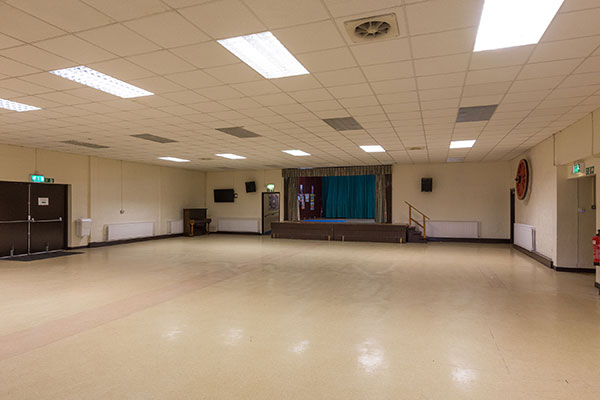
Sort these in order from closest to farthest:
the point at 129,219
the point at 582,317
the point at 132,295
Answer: the point at 582,317 → the point at 132,295 → the point at 129,219

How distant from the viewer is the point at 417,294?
5.30 metres

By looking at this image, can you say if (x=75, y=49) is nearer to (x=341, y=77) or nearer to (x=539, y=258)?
(x=341, y=77)

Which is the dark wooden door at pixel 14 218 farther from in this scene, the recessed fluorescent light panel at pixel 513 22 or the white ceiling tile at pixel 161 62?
the recessed fluorescent light panel at pixel 513 22

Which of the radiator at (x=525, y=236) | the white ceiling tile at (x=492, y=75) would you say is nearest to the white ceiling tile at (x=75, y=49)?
the white ceiling tile at (x=492, y=75)

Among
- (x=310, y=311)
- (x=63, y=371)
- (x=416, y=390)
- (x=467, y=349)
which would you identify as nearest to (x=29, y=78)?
(x=63, y=371)

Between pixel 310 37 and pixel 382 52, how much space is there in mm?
818

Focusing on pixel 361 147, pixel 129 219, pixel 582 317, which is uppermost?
pixel 361 147

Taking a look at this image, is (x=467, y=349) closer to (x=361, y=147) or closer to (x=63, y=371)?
(x=63, y=371)

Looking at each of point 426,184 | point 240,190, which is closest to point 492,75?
point 426,184

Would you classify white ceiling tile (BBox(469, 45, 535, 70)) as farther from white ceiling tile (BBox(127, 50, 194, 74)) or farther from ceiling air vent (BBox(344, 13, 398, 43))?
white ceiling tile (BBox(127, 50, 194, 74))

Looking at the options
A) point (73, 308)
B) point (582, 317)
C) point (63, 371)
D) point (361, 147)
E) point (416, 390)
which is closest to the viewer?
point (416, 390)

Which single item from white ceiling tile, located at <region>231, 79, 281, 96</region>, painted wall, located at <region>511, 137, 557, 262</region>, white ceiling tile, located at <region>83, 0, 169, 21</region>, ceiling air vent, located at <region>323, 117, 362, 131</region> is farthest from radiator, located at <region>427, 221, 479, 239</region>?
white ceiling tile, located at <region>83, 0, 169, 21</region>

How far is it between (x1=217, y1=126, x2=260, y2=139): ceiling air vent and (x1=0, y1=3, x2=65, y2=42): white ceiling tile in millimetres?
4020

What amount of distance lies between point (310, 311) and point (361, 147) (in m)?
6.02
